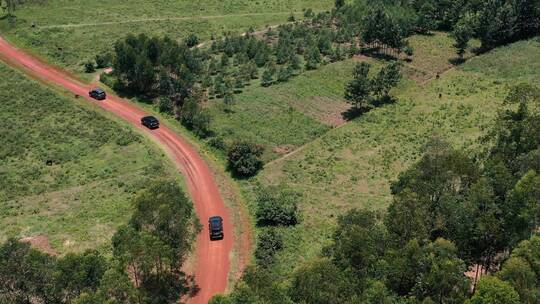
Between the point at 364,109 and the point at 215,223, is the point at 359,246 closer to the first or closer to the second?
the point at 215,223

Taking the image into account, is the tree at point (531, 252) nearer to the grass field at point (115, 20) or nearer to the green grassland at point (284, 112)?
the green grassland at point (284, 112)

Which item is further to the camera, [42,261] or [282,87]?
[282,87]

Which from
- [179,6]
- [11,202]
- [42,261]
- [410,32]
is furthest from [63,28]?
[42,261]

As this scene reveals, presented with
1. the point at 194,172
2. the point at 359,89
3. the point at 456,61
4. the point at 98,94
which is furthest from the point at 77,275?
the point at 456,61

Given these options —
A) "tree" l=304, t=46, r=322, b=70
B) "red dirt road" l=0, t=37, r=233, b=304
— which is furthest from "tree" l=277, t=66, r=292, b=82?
"red dirt road" l=0, t=37, r=233, b=304

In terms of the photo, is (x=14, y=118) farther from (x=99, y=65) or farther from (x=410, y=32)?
(x=410, y=32)

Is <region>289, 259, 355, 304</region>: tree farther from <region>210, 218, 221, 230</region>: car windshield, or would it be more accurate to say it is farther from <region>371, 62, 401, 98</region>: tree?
<region>371, 62, 401, 98</region>: tree
